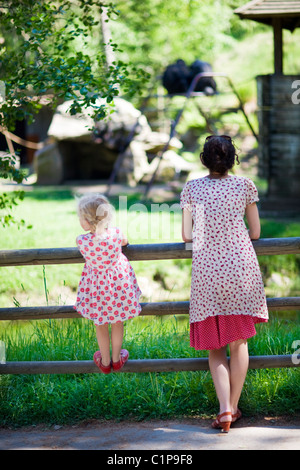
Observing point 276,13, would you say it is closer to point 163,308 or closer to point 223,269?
point 163,308

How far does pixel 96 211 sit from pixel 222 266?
27.0 inches

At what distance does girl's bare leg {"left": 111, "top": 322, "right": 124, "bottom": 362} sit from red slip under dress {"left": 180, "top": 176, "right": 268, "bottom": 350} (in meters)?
0.37

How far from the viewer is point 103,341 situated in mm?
3398

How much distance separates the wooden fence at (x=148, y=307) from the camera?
3.55 meters

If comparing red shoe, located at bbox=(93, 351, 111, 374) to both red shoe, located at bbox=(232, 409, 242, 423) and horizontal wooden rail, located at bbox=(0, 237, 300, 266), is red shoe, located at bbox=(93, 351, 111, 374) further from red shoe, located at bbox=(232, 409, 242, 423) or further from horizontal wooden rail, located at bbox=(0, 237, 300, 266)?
red shoe, located at bbox=(232, 409, 242, 423)

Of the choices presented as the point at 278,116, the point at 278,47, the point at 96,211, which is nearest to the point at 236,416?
the point at 96,211

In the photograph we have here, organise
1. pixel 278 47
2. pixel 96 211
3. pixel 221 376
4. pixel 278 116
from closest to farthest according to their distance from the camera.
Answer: pixel 96 211 < pixel 221 376 < pixel 278 47 < pixel 278 116

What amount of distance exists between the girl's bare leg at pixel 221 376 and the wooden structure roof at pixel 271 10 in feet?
22.6

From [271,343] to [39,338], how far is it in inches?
58.1

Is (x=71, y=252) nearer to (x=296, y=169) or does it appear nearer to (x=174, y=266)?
(x=174, y=266)

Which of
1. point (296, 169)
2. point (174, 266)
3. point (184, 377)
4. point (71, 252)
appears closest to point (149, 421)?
point (184, 377)

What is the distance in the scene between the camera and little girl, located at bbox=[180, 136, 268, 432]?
10.7 feet

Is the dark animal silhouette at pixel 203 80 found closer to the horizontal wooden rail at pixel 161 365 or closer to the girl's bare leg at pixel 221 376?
the horizontal wooden rail at pixel 161 365

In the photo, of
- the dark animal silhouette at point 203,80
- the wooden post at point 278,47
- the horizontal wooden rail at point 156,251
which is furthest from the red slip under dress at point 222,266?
the dark animal silhouette at point 203,80
